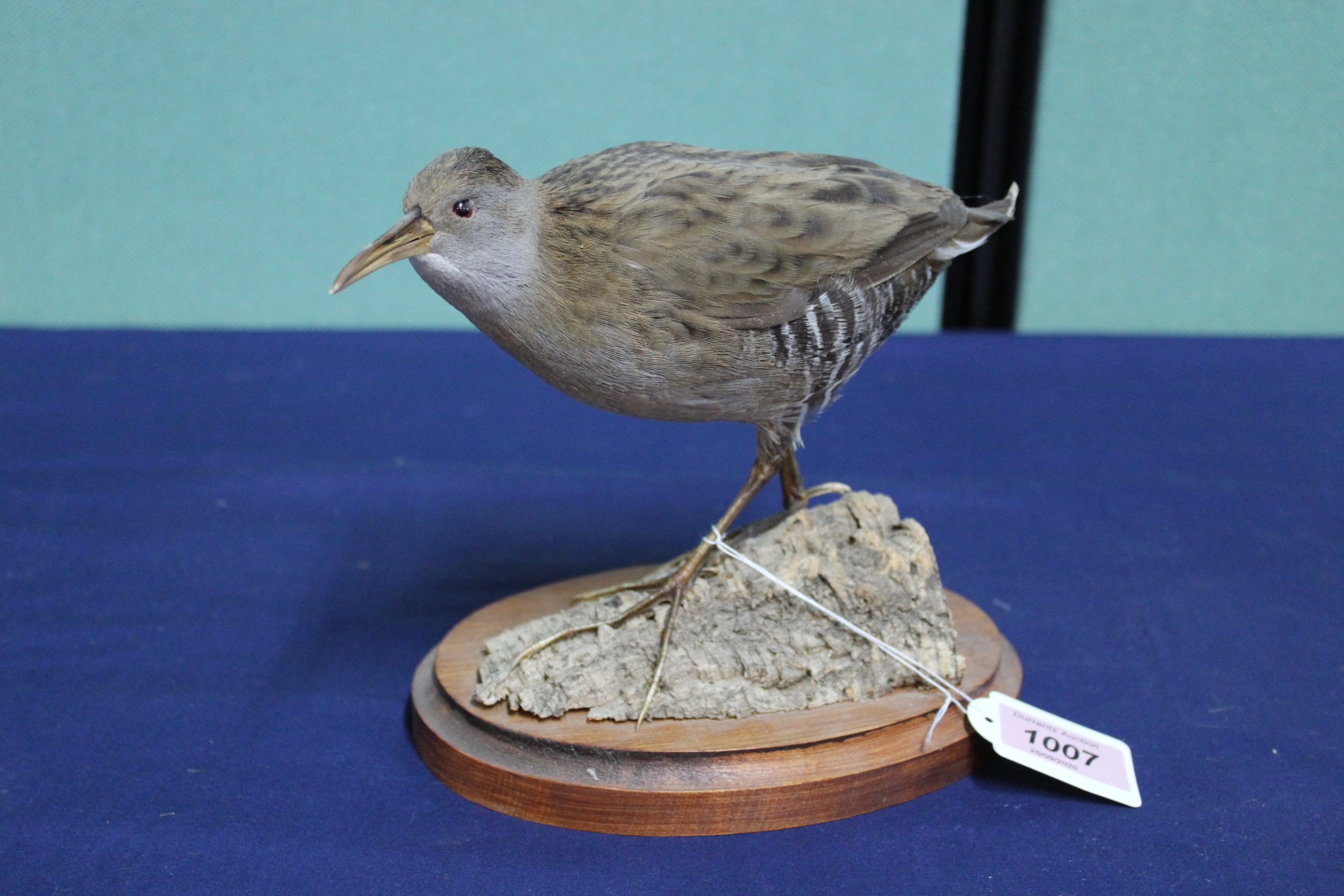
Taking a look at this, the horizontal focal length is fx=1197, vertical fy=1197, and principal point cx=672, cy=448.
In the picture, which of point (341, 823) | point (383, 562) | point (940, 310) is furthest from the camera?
point (940, 310)

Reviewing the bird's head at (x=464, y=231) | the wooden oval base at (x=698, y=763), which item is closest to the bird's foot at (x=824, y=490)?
the wooden oval base at (x=698, y=763)

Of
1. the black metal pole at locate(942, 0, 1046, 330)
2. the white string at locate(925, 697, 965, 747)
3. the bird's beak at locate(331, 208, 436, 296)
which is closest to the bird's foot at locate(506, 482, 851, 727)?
the white string at locate(925, 697, 965, 747)

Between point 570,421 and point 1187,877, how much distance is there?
225cm

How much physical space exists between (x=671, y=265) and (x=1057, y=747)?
93cm

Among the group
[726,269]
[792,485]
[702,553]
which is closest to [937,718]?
[702,553]

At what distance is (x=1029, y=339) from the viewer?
156 inches

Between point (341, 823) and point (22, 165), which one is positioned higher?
point (22, 165)

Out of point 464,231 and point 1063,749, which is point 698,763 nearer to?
point 1063,749

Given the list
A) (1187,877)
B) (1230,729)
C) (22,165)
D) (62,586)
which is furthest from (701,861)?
(22,165)

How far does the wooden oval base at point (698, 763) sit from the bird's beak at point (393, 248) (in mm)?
670

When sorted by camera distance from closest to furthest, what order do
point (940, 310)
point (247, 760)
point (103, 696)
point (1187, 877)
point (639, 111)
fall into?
point (1187, 877)
point (247, 760)
point (103, 696)
point (639, 111)
point (940, 310)

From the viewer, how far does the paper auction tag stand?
1.77 metres

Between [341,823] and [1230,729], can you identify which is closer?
[341,823]

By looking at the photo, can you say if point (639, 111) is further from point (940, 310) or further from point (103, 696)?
point (103, 696)
